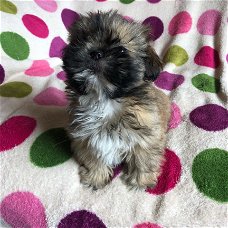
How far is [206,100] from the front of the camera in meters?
1.96

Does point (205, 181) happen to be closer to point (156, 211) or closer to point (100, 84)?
point (156, 211)

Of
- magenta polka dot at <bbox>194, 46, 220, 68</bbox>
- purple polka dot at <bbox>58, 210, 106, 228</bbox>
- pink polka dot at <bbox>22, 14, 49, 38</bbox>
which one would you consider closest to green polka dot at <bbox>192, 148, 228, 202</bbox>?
purple polka dot at <bbox>58, 210, 106, 228</bbox>

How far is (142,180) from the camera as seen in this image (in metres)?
1.49

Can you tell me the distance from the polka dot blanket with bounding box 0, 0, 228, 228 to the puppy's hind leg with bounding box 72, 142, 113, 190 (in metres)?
0.03

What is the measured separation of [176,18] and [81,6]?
692 mm

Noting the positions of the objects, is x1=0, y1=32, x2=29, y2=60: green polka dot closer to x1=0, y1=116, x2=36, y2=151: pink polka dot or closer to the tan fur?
x1=0, y1=116, x2=36, y2=151: pink polka dot

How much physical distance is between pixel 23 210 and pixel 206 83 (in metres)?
1.28

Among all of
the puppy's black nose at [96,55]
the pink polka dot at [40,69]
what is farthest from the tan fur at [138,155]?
the pink polka dot at [40,69]

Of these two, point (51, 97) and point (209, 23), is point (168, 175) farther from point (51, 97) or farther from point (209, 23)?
point (209, 23)

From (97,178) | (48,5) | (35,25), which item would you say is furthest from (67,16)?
(97,178)

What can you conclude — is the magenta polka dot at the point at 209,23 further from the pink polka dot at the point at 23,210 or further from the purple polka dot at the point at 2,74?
the pink polka dot at the point at 23,210

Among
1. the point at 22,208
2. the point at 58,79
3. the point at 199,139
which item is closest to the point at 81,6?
the point at 58,79

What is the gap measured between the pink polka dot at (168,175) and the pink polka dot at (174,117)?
0.21 m

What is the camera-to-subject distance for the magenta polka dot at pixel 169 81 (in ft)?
6.97
